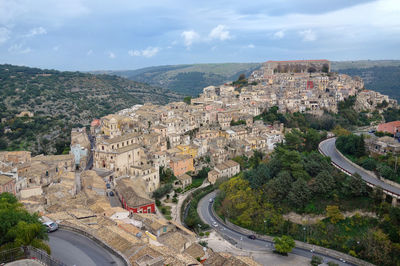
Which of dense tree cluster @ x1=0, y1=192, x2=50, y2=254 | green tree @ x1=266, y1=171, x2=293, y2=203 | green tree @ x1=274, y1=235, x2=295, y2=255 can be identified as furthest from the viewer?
green tree @ x1=266, y1=171, x2=293, y2=203

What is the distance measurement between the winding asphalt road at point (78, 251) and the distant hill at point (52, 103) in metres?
36.7

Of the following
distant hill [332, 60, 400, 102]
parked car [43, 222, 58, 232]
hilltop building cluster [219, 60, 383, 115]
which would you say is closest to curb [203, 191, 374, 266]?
parked car [43, 222, 58, 232]

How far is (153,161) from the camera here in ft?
143

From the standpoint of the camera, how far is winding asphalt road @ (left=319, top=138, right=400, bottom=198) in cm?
3119

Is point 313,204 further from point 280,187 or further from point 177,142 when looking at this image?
point 177,142

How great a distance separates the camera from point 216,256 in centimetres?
2392

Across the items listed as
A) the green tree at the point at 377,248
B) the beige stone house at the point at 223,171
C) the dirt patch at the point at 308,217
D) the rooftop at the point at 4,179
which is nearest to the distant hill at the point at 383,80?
the beige stone house at the point at 223,171

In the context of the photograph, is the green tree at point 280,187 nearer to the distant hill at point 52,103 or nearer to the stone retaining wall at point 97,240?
the stone retaining wall at point 97,240

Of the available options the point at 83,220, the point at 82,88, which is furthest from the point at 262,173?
the point at 82,88

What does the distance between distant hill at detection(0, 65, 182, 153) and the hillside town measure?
8594 mm

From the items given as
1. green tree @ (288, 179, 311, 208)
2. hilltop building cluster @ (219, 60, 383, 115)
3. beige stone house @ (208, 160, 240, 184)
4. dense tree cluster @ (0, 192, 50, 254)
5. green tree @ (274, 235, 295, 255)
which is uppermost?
hilltop building cluster @ (219, 60, 383, 115)

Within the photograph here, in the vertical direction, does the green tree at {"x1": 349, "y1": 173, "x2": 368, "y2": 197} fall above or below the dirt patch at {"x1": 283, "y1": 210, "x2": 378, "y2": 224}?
above

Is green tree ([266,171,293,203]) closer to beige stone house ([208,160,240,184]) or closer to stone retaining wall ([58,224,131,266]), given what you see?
beige stone house ([208,160,240,184])

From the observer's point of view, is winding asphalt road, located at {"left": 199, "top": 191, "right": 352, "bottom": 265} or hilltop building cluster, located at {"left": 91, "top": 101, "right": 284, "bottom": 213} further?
hilltop building cluster, located at {"left": 91, "top": 101, "right": 284, "bottom": 213}
